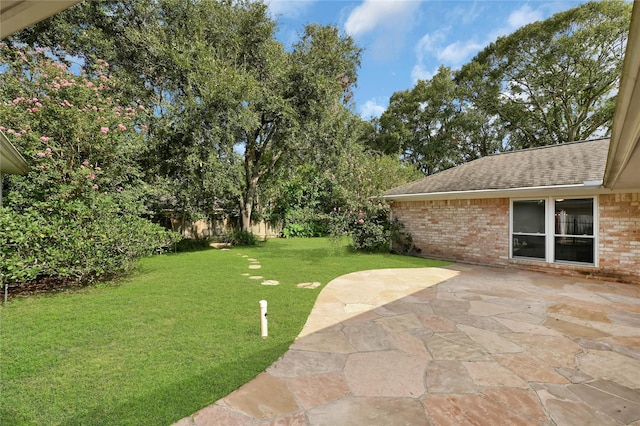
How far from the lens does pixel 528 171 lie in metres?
8.73

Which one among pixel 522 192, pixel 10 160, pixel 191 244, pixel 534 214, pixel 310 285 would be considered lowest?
pixel 310 285

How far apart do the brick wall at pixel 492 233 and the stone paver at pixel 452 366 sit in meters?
1.91

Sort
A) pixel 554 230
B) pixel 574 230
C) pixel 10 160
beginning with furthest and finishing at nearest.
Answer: pixel 554 230
pixel 574 230
pixel 10 160

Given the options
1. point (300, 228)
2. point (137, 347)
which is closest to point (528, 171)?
point (137, 347)

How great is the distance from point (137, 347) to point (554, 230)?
9.37 meters

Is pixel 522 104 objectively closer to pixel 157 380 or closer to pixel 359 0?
pixel 359 0

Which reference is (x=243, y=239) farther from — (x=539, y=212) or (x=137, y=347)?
(x=539, y=212)

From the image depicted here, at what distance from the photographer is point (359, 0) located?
905cm

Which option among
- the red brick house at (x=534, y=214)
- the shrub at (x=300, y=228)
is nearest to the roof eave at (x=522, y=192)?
the red brick house at (x=534, y=214)

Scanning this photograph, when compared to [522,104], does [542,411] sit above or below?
below

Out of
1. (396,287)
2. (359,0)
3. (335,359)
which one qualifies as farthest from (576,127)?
(335,359)

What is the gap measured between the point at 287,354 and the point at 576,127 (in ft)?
78.9

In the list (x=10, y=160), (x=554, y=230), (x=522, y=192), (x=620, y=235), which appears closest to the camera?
(x=10, y=160)

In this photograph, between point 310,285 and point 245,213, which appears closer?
point 310,285
